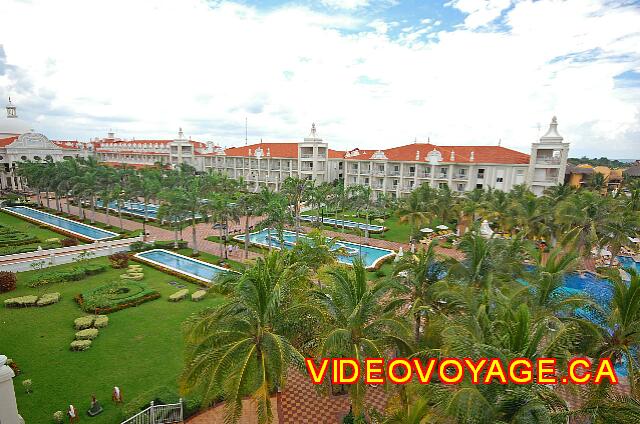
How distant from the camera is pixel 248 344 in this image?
10.6m

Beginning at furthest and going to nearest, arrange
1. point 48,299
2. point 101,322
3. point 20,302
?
point 48,299, point 20,302, point 101,322

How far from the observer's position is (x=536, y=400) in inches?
283

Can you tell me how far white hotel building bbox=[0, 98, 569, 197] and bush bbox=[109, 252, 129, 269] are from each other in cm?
3567

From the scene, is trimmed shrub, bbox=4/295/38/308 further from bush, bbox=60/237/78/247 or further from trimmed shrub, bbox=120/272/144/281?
bush, bbox=60/237/78/247

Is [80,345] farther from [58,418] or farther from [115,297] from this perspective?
[115,297]

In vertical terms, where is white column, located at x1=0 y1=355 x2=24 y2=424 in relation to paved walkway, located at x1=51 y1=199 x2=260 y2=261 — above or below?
above

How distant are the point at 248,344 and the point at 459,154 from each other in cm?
5246

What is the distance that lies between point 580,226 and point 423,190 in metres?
14.8

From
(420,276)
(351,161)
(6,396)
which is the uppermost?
(351,161)

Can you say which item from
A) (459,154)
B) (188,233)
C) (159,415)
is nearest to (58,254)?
(188,233)

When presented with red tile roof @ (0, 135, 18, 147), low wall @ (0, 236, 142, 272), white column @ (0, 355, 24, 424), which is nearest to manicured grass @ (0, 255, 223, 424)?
white column @ (0, 355, 24, 424)

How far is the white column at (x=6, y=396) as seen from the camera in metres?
10.2

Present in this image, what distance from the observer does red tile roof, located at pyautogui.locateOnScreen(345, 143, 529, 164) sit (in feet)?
171

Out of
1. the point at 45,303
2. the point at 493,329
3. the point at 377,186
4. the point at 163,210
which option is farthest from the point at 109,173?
the point at 493,329
